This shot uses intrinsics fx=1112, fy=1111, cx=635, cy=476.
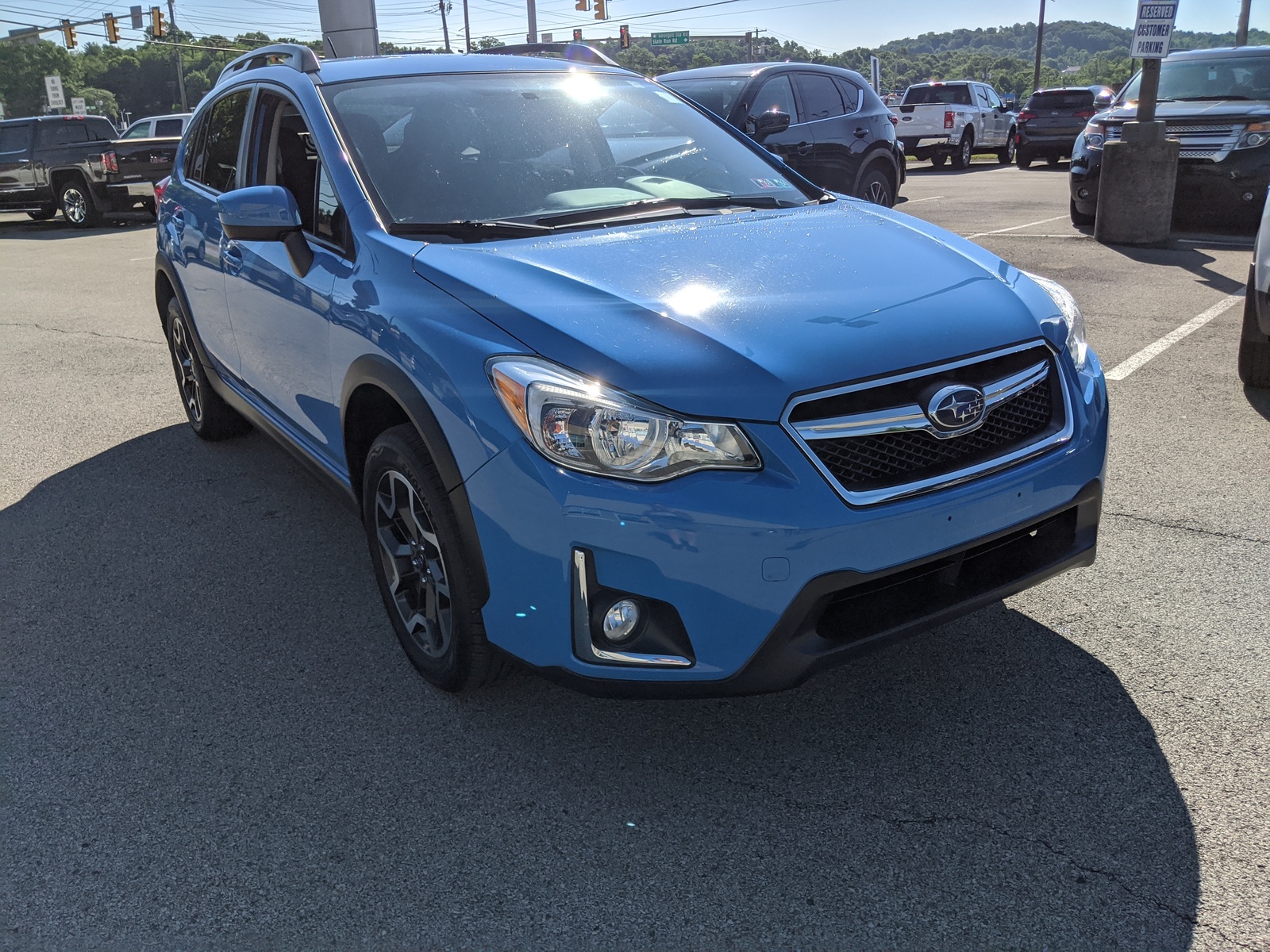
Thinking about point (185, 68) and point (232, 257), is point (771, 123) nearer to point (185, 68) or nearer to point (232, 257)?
point (232, 257)

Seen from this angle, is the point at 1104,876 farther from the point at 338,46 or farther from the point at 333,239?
the point at 338,46

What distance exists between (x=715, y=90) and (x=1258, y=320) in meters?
6.27

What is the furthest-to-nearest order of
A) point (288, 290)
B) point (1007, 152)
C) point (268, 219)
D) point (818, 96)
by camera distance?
point (1007, 152) < point (818, 96) < point (288, 290) < point (268, 219)

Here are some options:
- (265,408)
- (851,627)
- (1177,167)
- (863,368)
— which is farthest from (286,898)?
(1177,167)

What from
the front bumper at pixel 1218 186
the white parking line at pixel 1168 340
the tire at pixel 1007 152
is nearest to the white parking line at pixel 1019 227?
the front bumper at pixel 1218 186

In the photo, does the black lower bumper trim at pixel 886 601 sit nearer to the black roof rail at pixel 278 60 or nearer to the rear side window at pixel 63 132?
the black roof rail at pixel 278 60

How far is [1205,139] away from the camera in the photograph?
1058 cm

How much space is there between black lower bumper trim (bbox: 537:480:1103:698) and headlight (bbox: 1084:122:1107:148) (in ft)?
31.9

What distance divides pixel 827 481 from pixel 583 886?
3.24 feet

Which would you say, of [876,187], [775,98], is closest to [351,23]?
[775,98]

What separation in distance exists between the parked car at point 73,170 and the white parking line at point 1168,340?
1616 cm

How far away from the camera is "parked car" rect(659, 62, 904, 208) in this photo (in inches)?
402

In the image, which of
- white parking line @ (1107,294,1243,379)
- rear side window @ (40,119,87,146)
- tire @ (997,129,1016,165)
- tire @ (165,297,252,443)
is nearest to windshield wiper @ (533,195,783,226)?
tire @ (165,297,252,443)

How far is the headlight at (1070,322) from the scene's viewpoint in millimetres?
2889
